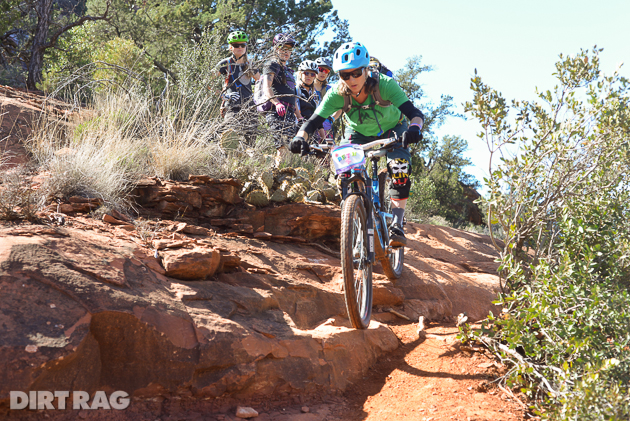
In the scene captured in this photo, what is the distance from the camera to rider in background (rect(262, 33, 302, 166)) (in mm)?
7195

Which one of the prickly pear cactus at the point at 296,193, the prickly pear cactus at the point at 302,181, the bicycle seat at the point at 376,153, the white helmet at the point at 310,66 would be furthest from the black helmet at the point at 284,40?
the bicycle seat at the point at 376,153

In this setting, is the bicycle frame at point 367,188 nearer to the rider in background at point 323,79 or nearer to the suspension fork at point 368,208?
the suspension fork at point 368,208

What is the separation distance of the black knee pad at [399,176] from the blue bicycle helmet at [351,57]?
1.01 m

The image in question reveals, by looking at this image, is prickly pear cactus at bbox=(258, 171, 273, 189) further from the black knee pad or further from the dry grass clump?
the black knee pad

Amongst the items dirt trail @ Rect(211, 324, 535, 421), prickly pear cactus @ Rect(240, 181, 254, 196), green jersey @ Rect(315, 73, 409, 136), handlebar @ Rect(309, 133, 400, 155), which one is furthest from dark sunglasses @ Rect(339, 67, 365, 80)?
dirt trail @ Rect(211, 324, 535, 421)

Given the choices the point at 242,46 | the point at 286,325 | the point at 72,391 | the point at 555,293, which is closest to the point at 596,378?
the point at 555,293

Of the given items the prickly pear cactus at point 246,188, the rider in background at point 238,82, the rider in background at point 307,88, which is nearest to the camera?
the prickly pear cactus at point 246,188

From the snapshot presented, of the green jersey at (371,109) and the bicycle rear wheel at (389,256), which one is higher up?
the green jersey at (371,109)

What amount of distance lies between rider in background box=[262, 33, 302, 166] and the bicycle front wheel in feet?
11.3

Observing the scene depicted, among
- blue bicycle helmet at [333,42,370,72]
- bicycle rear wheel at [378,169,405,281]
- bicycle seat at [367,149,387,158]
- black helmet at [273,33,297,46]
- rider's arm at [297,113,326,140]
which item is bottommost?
bicycle rear wheel at [378,169,405,281]

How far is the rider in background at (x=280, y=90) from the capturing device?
7.20m

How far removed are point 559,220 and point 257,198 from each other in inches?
115

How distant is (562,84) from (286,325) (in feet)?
9.76

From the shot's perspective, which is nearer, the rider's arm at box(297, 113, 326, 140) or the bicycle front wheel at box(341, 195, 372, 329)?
the bicycle front wheel at box(341, 195, 372, 329)
